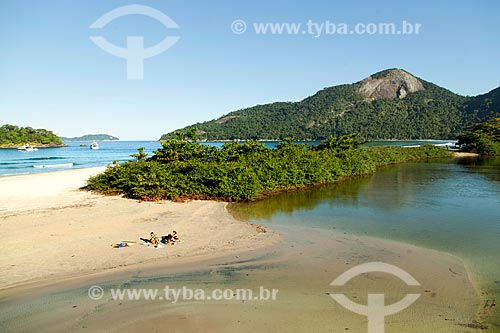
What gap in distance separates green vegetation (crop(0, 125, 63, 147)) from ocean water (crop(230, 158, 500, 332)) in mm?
143714

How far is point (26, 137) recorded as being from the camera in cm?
13888

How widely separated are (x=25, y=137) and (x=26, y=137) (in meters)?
0.41

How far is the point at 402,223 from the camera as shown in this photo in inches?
666

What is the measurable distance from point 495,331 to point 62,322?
30.9 ft

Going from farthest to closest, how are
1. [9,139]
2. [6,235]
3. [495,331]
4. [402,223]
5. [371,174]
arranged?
[9,139]
[371,174]
[402,223]
[6,235]
[495,331]

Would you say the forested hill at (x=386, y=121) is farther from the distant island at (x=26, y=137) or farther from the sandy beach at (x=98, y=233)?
the sandy beach at (x=98, y=233)

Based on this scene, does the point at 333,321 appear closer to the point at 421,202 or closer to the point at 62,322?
the point at 62,322

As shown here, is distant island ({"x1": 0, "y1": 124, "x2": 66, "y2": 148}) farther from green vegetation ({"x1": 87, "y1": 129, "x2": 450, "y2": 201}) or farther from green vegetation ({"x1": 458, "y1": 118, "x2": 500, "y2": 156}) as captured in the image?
green vegetation ({"x1": 458, "y1": 118, "x2": 500, "y2": 156})

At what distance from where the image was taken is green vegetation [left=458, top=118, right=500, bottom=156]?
70812 mm

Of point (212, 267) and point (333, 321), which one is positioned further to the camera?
point (212, 267)

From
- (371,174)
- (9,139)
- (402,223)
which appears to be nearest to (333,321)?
(402,223)

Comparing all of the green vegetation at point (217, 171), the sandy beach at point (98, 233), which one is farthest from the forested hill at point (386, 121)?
the sandy beach at point (98, 233)

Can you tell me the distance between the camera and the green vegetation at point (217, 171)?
2141 centimetres

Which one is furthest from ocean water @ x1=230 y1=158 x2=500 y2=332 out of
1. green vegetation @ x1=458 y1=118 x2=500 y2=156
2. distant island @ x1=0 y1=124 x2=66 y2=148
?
distant island @ x1=0 y1=124 x2=66 y2=148
